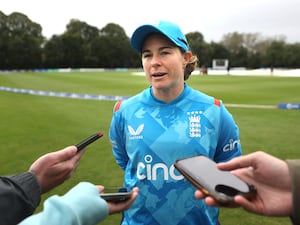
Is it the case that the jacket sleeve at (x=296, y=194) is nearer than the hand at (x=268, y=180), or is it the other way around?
the jacket sleeve at (x=296, y=194)

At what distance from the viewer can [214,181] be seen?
5.63 feet

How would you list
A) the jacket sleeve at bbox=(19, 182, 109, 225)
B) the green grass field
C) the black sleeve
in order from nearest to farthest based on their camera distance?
1. the jacket sleeve at bbox=(19, 182, 109, 225)
2. the black sleeve
3. the green grass field

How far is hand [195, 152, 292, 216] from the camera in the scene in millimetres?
1785

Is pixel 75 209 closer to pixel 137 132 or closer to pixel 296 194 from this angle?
pixel 296 194

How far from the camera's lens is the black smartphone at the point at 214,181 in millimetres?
1611

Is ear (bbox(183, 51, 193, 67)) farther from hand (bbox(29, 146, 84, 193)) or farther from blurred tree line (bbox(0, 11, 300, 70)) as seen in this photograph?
blurred tree line (bbox(0, 11, 300, 70))

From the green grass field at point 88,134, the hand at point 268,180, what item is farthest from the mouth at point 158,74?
the green grass field at point 88,134

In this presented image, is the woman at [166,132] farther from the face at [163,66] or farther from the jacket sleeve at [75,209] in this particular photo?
the jacket sleeve at [75,209]

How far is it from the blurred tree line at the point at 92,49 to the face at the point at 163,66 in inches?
2713

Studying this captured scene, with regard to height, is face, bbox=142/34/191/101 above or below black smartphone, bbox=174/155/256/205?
above

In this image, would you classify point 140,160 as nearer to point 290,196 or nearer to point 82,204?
point 290,196

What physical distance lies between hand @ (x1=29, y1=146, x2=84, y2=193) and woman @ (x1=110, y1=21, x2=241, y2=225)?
0.51 meters

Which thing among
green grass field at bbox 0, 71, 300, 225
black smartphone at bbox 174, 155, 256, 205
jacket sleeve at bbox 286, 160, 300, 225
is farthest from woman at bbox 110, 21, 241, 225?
green grass field at bbox 0, 71, 300, 225

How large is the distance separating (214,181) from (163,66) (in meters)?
1.22
